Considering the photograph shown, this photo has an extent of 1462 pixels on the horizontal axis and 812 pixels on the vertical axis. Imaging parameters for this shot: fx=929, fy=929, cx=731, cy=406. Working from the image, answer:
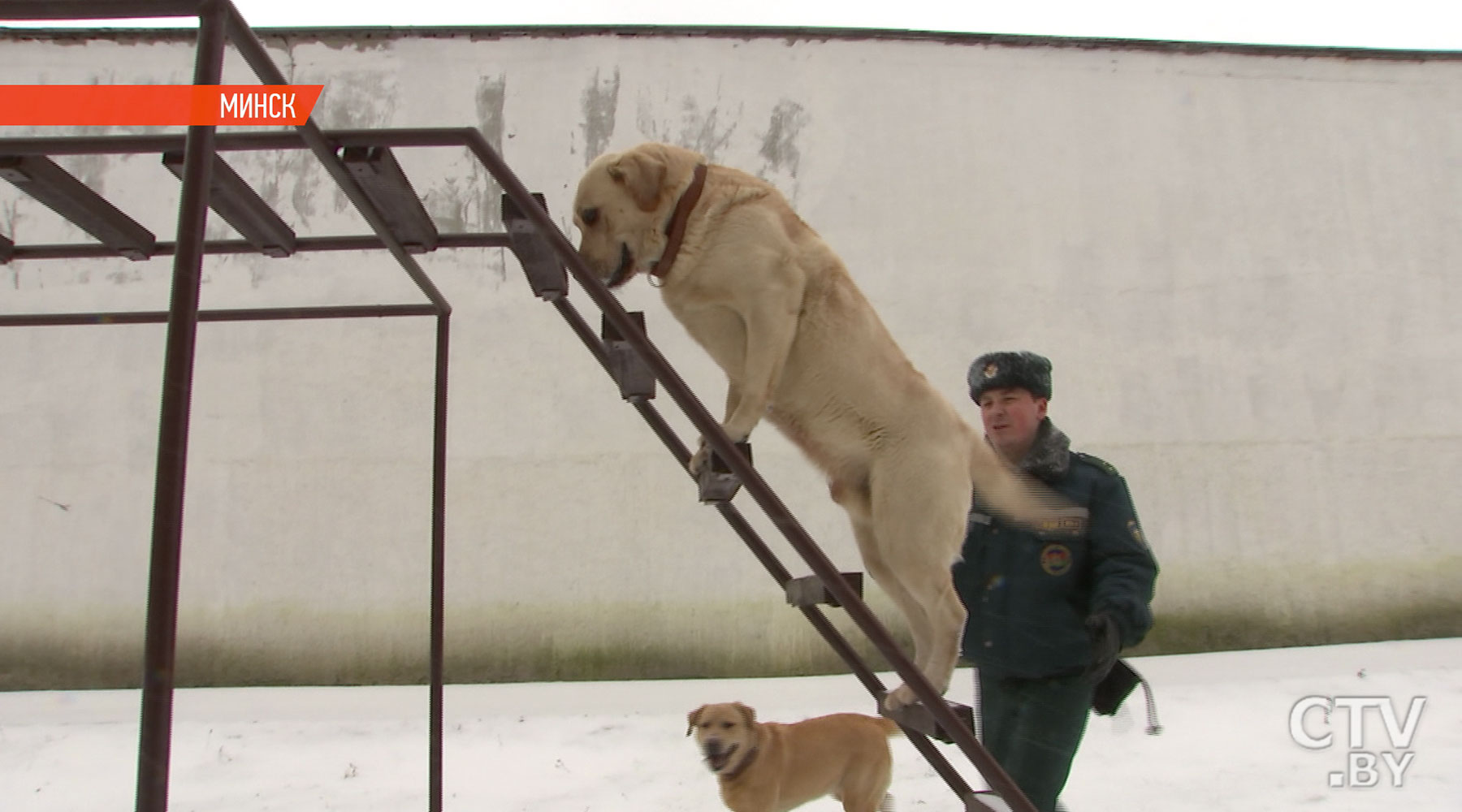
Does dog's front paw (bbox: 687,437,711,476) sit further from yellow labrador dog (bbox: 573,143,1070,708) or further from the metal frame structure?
the metal frame structure

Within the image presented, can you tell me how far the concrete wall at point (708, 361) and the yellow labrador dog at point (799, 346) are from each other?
4013 mm

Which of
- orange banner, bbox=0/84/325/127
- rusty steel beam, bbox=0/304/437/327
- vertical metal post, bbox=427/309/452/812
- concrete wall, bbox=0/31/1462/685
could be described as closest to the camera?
orange banner, bbox=0/84/325/127

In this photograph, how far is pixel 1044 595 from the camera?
8.05 ft

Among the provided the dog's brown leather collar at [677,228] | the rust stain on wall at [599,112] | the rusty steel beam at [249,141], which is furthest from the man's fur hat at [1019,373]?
the rust stain on wall at [599,112]

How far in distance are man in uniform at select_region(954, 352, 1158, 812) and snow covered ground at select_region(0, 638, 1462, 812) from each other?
1680 mm

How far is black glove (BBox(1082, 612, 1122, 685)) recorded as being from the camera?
223 cm

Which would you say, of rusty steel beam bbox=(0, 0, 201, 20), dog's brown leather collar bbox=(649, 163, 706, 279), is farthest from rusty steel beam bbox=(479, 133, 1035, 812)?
rusty steel beam bbox=(0, 0, 201, 20)

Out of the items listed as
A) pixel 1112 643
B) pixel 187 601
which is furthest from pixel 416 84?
pixel 1112 643

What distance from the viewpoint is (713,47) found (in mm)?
7008

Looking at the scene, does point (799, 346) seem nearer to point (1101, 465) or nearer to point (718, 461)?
point (718, 461)

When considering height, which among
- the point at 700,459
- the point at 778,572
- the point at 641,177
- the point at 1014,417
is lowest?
the point at 778,572

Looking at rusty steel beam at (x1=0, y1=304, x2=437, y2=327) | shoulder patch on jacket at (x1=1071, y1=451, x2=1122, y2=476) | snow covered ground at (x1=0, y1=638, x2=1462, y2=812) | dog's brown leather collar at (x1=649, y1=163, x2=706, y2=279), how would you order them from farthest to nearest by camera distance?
snow covered ground at (x1=0, y1=638, x2=1462, y2=812) < rusty steel beam at (x1=0, y1=304, x2=437, y2=327) < shoulder patch on jacket at (x1=1071, y1=451, x2=1122, y2=476) < dog's brown leather collar at (x1=649, y1=163, x2=706, y2=279)

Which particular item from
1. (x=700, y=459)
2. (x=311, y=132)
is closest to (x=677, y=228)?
(x=700, y=459)

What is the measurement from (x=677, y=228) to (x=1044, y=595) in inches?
53.4
